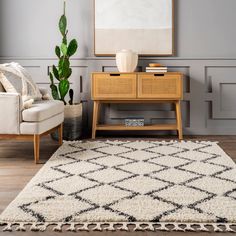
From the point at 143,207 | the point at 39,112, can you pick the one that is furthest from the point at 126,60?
the point at 143,207

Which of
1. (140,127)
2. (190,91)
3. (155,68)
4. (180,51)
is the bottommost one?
(140,127)

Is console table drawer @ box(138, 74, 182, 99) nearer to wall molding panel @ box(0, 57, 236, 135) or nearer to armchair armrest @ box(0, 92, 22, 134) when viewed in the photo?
wall molding panel @ box(0, 57, 236, 135)

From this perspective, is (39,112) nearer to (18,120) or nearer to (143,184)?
(18,120)

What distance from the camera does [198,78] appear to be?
3.57 meters

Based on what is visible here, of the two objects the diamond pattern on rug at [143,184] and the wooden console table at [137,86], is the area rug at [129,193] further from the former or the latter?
the wooden console table at [137,86]

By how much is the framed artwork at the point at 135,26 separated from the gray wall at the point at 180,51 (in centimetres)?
7

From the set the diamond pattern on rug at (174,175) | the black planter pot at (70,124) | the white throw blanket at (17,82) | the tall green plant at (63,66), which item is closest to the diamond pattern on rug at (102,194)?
the diamond pattern on rug at (174,175)

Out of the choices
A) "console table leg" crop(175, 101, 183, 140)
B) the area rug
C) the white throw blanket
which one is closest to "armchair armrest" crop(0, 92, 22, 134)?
the white throw blanket

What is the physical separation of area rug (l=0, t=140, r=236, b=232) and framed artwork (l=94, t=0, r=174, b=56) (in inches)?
44.4

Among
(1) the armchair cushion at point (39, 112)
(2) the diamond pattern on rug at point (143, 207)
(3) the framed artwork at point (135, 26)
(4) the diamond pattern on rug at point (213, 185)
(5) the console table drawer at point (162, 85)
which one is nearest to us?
(2) the diamond pattern on rug at point (143, 207)

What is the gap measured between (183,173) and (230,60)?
5.52 feet

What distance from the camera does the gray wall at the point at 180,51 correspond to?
3.55 meters

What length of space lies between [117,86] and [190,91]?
696 millimetres

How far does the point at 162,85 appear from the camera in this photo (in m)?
3.28
